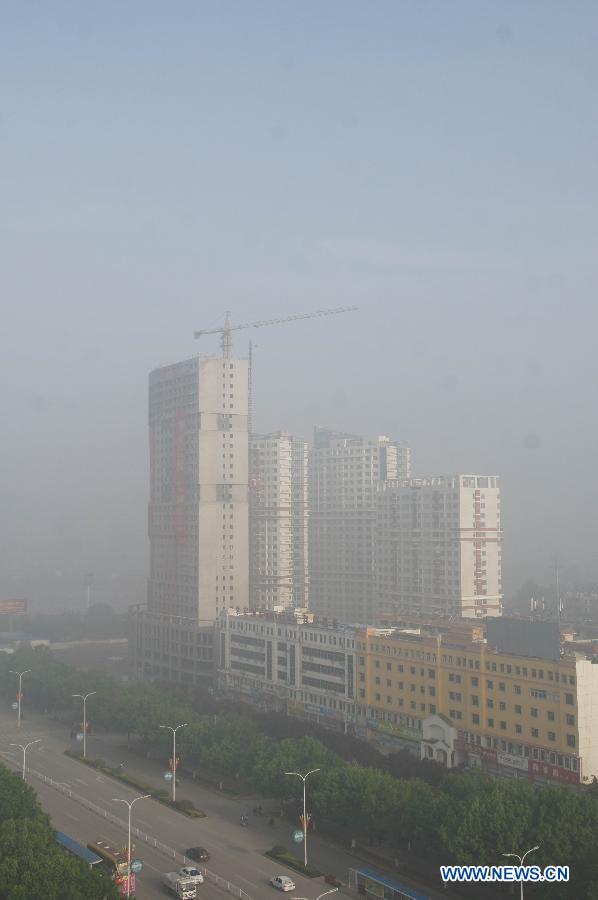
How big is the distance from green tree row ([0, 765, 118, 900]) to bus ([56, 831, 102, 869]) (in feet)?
4.93

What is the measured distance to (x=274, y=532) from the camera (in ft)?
269

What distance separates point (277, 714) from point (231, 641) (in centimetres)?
1285

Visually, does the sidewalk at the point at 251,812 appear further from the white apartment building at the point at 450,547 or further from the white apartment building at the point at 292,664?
the white apartment building at the point at 450,547

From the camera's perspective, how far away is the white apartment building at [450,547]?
72938mm

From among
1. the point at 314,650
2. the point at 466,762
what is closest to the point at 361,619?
the point at 314,650

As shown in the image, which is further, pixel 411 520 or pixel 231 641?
pixel 411 520

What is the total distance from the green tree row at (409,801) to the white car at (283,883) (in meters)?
4.24

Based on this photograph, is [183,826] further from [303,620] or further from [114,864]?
[303,620]

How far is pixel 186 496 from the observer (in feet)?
223

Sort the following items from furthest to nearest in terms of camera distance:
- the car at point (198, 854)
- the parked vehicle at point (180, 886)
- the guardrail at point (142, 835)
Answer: the car at point (198, 854) → the guardrail at point (142, 835) → the parked vehicle at point (180, 886)

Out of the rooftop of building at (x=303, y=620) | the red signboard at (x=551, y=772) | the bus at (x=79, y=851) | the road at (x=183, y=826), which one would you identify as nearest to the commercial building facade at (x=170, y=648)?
the rooftop of building at (x=303, y=620)

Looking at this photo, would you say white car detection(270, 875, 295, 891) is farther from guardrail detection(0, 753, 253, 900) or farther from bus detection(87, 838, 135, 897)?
bus detection(87, 838, 135, 897)

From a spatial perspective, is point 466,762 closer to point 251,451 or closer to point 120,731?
point 120,731

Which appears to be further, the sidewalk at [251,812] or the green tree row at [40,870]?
the sidewalk at [251,812]
